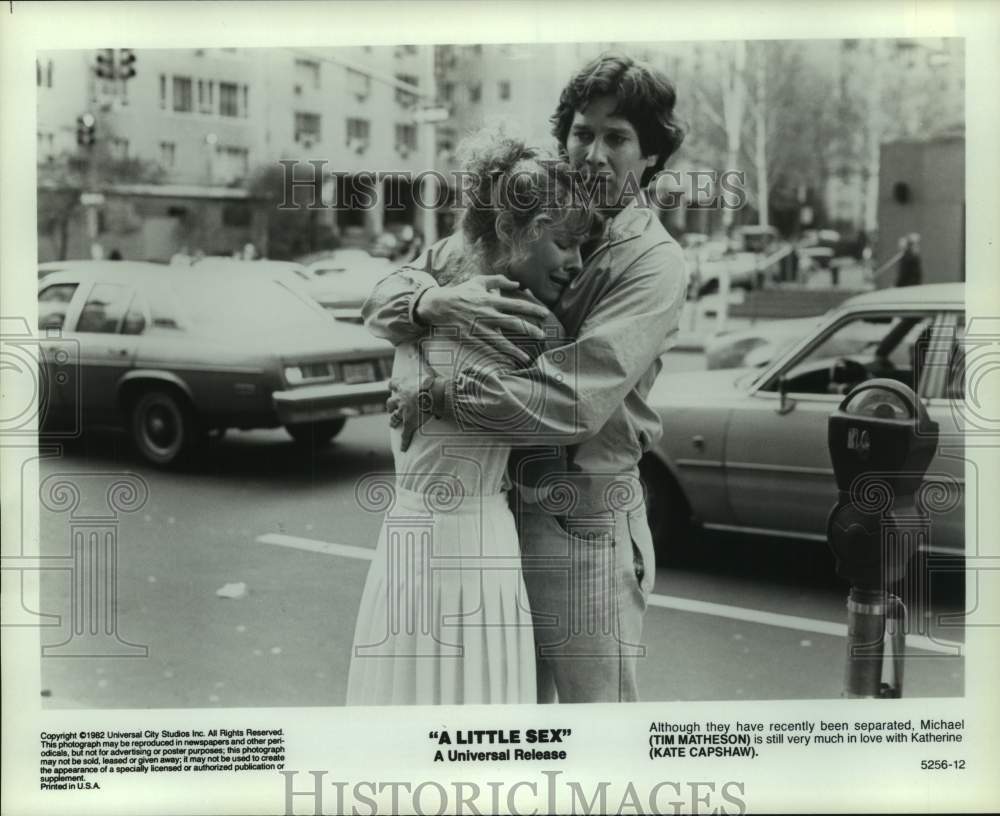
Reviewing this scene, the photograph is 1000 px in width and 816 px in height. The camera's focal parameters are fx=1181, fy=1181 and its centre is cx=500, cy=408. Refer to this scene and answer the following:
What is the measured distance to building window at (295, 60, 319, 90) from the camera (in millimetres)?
4402

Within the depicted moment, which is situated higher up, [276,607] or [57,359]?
[57,359]

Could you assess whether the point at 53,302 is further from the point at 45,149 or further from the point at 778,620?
the point at 778,620

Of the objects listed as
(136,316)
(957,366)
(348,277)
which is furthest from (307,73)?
(957,366)

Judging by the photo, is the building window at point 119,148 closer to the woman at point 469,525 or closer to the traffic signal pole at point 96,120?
the traffic signal pole at point 96,120

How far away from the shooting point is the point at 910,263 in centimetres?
449

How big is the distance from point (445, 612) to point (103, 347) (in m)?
A: 1.66

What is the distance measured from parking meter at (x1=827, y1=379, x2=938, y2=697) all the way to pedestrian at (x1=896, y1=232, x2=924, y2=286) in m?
0.41

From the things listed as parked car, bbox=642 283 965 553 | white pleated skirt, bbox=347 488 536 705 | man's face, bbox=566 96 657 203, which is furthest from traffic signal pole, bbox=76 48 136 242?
parked car, bbox=642 283 965 553

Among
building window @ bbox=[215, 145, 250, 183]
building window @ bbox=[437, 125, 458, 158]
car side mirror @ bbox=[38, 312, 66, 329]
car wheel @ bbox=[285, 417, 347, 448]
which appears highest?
building window @ bbox=[437, 125, 458, 158]

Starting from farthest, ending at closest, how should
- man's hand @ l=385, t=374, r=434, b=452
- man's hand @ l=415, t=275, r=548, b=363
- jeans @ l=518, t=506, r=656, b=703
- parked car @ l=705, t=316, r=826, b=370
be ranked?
1. parked car @ l=705, t=316, r=826, b=370
2. jeans @ l=518, t=506, r=656, b=703
3. man's hand @ l=385, t=374, r=434, b=452
4. man's hand @ l=415, t=275, r=548, b=363

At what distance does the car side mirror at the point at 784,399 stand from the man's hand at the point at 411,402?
1.51 metres

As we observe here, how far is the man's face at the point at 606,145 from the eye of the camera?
159 inches

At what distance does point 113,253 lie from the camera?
4.43m

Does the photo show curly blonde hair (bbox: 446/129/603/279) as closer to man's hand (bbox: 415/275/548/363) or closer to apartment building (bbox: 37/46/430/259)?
man's hand (bbox: 415/275/548/363)
